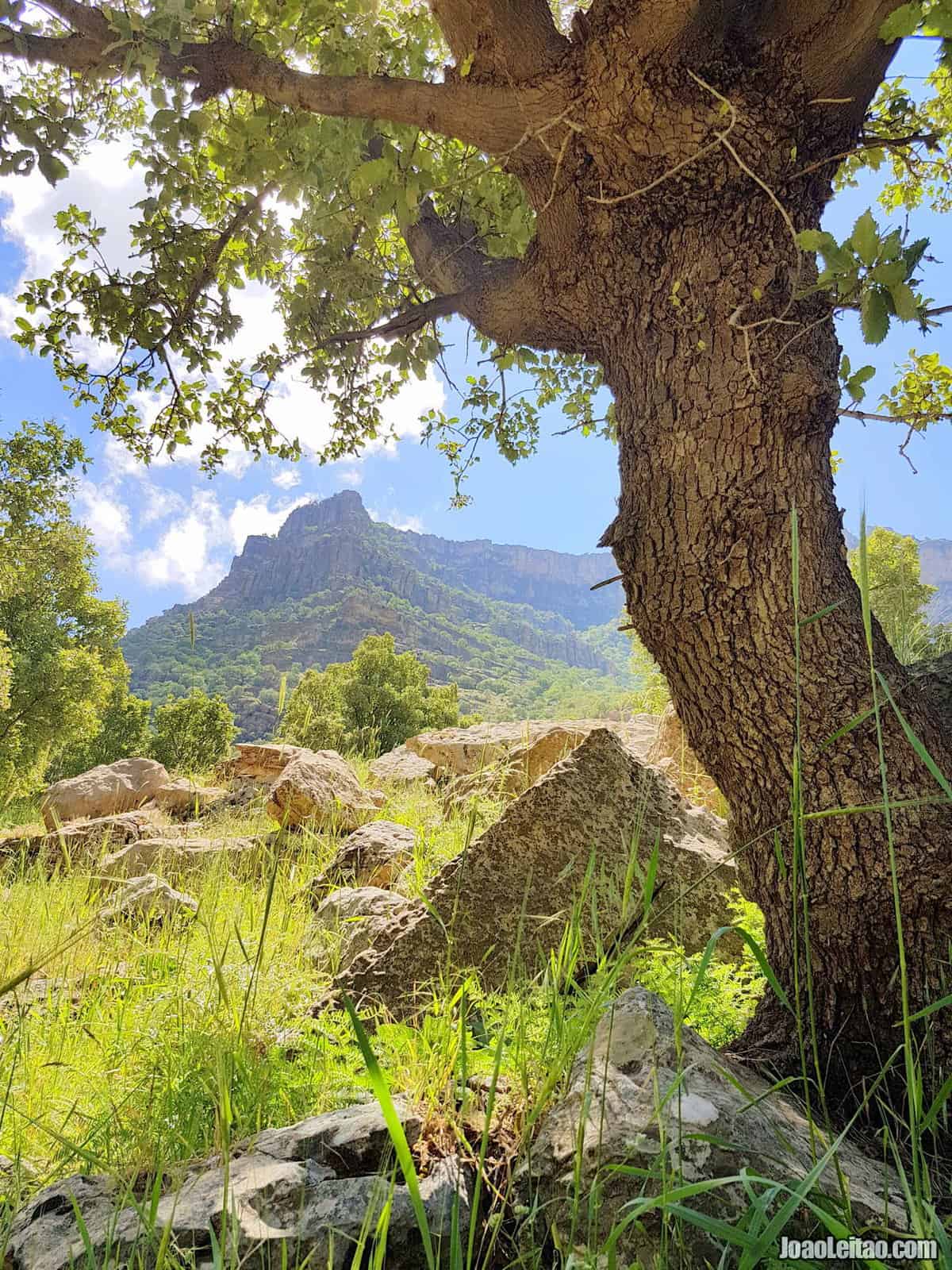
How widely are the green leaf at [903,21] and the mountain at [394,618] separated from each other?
2405mm

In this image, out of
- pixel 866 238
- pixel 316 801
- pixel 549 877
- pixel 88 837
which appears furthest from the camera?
pixel 88 837

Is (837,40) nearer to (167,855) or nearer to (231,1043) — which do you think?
(231,1043)

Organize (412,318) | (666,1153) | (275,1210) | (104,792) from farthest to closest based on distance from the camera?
(104,792), (412,318), (275,1210), (666,1153)

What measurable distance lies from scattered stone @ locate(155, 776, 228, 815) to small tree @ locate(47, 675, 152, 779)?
651 inches

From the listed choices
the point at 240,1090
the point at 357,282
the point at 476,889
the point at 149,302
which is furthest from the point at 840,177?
the point at 240,1090

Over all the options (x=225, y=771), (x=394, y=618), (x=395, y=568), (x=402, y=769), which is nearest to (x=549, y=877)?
(x=402, y=769)

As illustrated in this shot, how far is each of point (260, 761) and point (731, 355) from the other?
705cm

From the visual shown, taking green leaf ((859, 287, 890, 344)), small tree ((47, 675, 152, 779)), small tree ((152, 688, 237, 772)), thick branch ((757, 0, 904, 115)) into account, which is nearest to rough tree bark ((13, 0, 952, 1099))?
thick branch ((757, 0, 904, 115))

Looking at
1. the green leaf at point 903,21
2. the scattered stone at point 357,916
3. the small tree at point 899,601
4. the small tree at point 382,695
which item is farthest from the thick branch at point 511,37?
the small tree at point 382,695

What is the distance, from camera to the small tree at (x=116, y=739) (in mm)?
22722

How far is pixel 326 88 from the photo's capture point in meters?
2.56

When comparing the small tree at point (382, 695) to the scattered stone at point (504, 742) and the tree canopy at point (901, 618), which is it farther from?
the tree canopy at point (901, 618)

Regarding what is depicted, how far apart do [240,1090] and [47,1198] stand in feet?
1.43

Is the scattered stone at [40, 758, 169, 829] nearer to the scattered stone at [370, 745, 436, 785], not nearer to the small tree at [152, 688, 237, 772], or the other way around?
the scattered stone at [370, 745, 436, 785]
